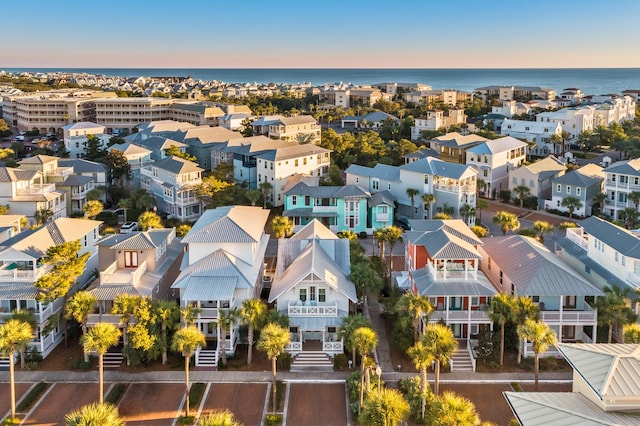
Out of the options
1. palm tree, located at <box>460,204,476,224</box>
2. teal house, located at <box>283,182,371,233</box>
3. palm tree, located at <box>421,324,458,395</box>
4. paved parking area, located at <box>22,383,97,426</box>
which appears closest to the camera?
palm tree, located at <box>421,324,458,395</box>

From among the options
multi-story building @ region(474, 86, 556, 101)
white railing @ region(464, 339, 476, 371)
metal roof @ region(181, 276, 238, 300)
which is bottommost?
white railing @ region(464, 339, 476, 371)

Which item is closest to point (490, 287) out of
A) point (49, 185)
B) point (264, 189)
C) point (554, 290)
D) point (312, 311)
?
point (554, 290)

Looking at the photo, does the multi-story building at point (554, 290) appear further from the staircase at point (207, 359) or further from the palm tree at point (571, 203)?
the palm tree at point (571, 203)

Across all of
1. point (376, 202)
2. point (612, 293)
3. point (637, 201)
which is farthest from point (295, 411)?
point (637, 201)

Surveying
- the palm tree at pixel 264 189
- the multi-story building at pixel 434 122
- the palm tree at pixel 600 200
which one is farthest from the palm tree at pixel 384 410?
the multi-story building at pixel 434 122

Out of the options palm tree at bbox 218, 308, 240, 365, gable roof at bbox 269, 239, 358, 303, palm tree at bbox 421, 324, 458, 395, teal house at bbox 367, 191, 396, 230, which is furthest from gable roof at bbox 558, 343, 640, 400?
teal house at bbox 367, 191, 396, 230

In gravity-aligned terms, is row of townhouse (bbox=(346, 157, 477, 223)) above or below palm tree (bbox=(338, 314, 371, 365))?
above

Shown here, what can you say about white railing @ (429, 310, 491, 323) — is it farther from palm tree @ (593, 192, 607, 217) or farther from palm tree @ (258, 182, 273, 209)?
palm tree @ (593, 192, 607, 217)

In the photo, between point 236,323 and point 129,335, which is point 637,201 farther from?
point 129,335
